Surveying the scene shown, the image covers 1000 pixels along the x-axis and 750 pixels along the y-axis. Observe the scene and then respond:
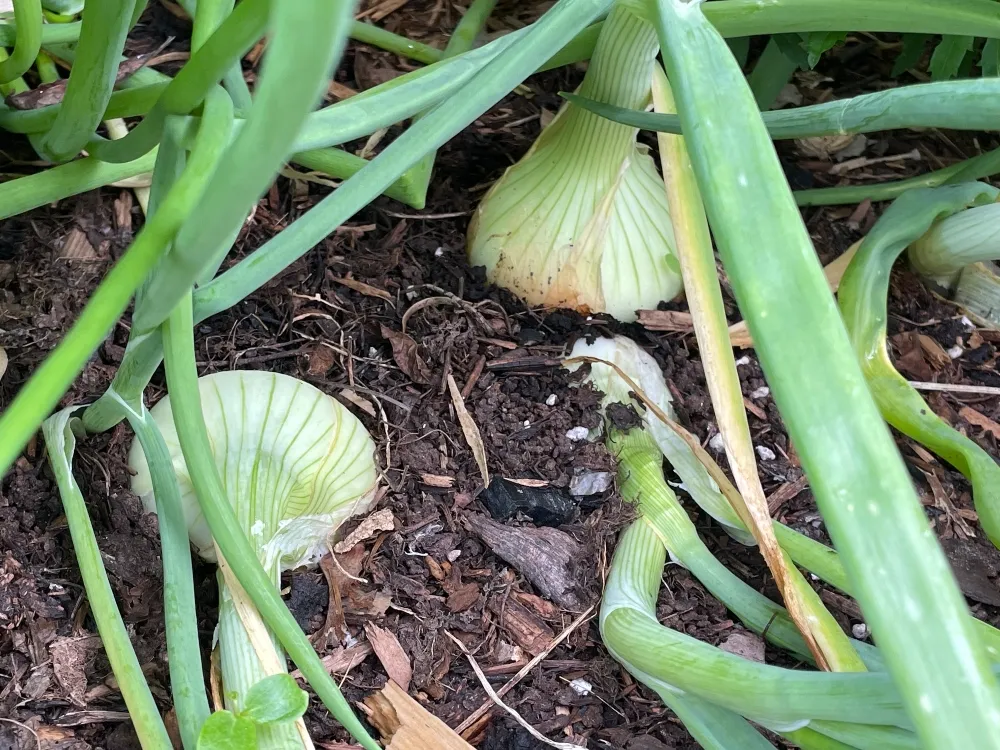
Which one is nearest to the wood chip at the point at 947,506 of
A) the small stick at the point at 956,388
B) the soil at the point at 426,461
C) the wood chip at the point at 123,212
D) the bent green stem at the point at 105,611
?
the soil at the point at 426,461

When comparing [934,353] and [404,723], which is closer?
[404,723]

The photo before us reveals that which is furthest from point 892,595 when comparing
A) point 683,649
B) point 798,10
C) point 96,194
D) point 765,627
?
point 96,194

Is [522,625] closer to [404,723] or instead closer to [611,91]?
[404,723]

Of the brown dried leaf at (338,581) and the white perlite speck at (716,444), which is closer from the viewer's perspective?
the brown dried leaf at (338,581)

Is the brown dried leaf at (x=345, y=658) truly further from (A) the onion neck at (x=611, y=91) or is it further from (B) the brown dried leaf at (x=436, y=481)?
(A) the onion neck at (x=611, y=91)

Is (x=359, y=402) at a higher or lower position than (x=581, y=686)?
higher

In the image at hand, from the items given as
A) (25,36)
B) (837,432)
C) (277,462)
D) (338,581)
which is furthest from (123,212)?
(837,432)
